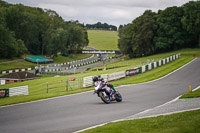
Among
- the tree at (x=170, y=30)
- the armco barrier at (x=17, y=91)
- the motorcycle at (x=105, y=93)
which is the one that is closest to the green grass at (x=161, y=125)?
the motorcycle at (x=105, y=93)

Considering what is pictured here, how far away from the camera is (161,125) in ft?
36.6

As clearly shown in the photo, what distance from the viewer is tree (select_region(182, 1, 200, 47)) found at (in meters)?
91.4

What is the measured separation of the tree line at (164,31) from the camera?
304 feet

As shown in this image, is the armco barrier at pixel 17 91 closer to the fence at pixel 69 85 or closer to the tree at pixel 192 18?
the fence at pixel 69 85

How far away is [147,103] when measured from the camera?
63.4 feet

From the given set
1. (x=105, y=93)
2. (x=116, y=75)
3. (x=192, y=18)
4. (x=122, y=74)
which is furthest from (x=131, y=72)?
(x=192, y=18)

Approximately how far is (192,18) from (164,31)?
30.1 ft

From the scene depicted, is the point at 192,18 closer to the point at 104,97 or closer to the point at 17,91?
the point at 17,91

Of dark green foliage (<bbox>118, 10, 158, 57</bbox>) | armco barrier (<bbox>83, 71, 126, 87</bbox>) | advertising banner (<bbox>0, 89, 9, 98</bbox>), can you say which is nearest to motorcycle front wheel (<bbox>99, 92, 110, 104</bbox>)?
advertising banner (<bbox>0, 89, 9, 98</bbox>)

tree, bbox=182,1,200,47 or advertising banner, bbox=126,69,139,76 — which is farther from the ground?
tree, bbox=182,1,200,47

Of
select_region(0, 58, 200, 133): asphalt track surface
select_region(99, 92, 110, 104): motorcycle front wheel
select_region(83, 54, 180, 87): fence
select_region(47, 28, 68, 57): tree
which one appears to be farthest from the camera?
select_region(47, 28, 68, 57): tree

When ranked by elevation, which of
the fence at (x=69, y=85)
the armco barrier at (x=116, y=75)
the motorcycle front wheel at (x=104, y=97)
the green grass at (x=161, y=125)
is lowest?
the fence at (x=69, y=85)

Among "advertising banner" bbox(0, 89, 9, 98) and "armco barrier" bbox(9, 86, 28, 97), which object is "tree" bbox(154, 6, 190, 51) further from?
"advertising banner" bbox(0, 89, 9, 98)

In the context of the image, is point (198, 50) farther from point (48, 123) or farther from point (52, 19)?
point (48, 123)
